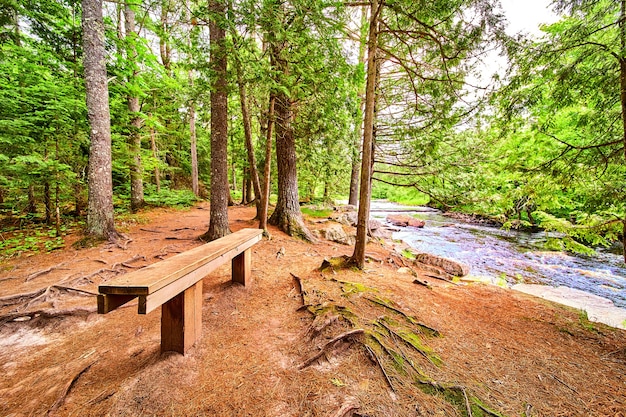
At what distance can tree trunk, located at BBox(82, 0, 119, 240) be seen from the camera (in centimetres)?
535

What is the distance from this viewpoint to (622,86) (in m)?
3.07

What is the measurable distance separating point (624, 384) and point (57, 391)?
493 cm

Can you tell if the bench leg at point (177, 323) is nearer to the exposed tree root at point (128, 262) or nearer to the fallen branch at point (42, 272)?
the exposed tree root at point (128, 262)

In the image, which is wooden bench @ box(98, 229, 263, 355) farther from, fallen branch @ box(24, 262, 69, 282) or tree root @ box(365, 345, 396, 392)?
fallen branch @ box(24, 262, 69, 282)

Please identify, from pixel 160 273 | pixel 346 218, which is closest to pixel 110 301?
pixel 160 273

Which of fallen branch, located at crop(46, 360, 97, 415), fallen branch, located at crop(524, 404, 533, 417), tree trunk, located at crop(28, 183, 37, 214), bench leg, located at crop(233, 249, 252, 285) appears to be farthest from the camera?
tree trunk, located at crop(28, 183, 37, 214)

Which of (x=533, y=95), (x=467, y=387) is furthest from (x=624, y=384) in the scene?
(x=533, y=95)

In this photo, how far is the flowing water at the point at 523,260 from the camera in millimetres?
5859

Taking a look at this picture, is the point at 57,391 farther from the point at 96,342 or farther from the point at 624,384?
the point at 624,384

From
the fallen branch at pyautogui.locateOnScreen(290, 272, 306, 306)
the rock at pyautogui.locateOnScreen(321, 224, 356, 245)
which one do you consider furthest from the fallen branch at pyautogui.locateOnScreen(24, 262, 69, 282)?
the rock at pyautogui.locateOnScreen(321, 224, 356, 245)

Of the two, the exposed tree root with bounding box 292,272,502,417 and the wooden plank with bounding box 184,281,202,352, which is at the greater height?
the wooden plank with bounding box 184,281,202,352

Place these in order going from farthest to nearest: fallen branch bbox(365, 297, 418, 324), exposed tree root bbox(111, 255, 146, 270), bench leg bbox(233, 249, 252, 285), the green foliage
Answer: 1. the green foliage
2. exposed tree root bbox(111, 255, 146, 270)
3. bench leg bbox(233, 249, 252, 285)
4. fallen branch bbox(365, 297, 418, 324)

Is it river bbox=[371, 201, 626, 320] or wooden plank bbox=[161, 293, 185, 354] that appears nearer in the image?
wooden plank bbox=[161, 293, 185, 354]

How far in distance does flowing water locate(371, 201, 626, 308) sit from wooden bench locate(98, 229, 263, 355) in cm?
654
